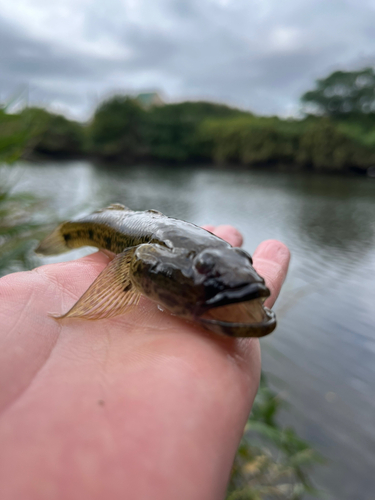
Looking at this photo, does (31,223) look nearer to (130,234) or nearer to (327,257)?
(130,234)

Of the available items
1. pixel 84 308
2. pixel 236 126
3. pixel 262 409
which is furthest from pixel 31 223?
pixel 236 126

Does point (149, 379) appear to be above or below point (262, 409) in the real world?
above

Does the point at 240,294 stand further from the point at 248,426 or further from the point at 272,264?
the point at 248,426

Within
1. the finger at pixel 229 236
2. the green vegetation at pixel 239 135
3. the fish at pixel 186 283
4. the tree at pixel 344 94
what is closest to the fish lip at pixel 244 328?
the fish at pixel 186 283

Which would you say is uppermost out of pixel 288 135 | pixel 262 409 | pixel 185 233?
pixel 288 135

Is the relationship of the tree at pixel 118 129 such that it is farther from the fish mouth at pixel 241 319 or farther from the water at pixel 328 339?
the fish mouth at pixel 241 319
